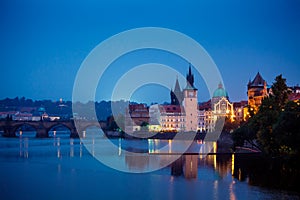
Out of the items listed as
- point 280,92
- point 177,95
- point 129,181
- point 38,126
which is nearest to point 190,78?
point 177,95

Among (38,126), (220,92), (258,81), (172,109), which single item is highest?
(258,81)

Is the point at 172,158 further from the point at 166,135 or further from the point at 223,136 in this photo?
the point at 166,135

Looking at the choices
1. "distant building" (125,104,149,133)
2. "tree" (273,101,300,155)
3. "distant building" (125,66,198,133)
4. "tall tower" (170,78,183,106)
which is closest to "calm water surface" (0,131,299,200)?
→ "tree" (273,101,300,155)

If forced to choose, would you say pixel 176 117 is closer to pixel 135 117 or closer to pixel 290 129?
pixel 135 117

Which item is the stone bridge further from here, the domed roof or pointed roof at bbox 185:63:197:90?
the domed roof

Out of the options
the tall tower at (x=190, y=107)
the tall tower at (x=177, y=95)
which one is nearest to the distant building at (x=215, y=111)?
the tall tower at (x=190, y=107)

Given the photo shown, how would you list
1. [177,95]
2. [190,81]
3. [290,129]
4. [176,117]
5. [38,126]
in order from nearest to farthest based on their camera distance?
1. [290,129]
2. [38,126]
3. [176,117]
4. [190,81]
5. [177,95]

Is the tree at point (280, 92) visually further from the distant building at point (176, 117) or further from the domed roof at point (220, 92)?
the domed roof at point (220, 92)

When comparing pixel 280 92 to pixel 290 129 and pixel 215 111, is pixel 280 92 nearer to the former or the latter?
pixel 290 129

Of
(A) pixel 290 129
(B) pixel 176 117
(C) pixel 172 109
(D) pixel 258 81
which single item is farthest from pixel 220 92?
(A) pixel 290 129

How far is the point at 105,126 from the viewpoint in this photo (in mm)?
119938

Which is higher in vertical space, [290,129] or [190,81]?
[190,81]

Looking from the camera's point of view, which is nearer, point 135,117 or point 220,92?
point 135,117

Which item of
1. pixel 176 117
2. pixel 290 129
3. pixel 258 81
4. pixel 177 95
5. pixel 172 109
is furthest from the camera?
pixel 177 95
